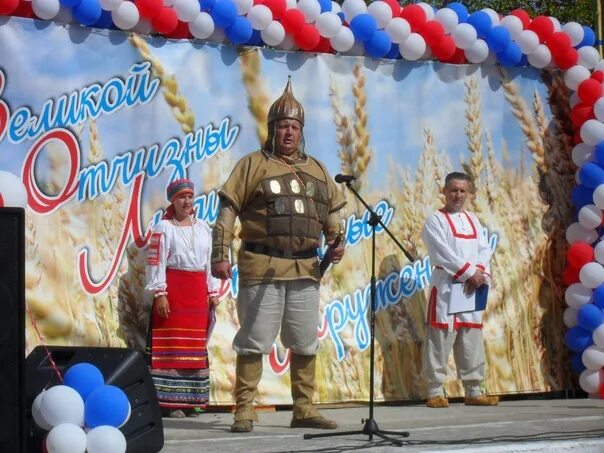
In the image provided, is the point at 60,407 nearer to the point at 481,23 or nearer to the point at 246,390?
the point at 246,390

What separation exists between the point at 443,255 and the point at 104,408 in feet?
15.2

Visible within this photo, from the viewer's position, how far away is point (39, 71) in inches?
342

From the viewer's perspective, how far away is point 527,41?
10.6 meters

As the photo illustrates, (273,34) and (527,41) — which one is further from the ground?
(527,41)

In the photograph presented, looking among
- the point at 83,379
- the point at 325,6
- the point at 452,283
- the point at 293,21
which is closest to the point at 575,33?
the point at 325,6

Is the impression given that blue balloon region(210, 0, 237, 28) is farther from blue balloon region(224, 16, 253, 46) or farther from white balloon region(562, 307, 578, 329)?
white balloon region(562, 307, 578, 329)

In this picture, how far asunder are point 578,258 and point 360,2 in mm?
2781

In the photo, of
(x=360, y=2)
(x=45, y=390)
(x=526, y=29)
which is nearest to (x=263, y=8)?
(x=360, y=2)

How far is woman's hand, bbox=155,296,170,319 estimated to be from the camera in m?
8.84

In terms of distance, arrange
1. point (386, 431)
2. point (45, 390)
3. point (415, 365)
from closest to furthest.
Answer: point (45, 390) < point (386, 431) < point (415, 365)

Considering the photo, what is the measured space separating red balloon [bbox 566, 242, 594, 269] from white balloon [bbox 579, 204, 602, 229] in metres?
0.17

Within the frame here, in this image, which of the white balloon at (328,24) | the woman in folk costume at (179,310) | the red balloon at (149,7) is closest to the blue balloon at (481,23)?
the white balloon at (328,24)

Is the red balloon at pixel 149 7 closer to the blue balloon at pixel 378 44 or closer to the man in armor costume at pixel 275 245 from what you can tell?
the man in armor costume at pixel 275 245

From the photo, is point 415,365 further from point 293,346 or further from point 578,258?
point 293,346
